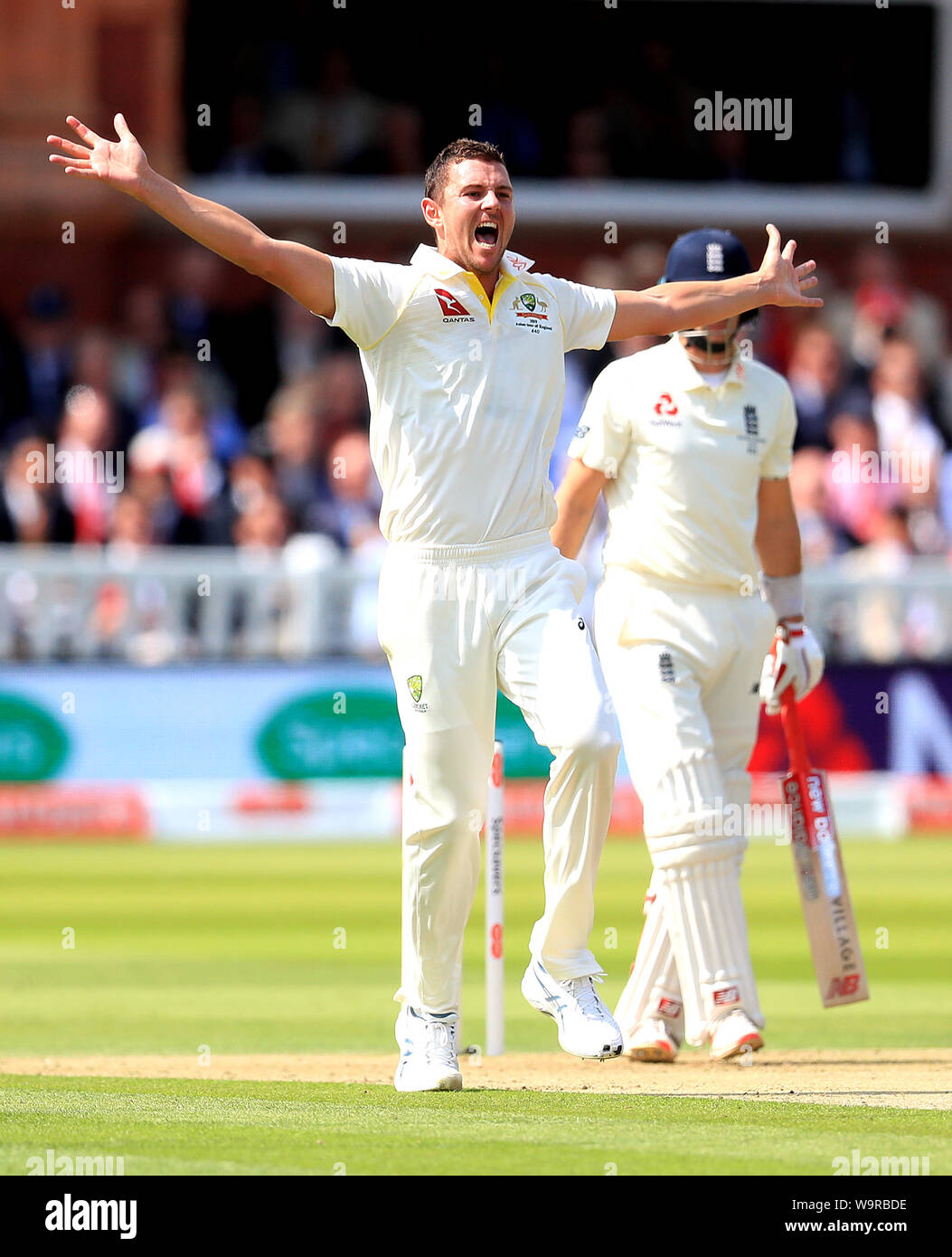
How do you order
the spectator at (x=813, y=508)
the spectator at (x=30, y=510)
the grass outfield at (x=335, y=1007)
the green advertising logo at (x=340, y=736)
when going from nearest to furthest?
1. the grass outfield at (x=335, y=1007)
2. the green advertising logo at (x=340, y=736)
3. the spectator at (x=30, y=510)
4. the spectator at (x=813, y=508)

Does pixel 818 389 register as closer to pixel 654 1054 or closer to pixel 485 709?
pixel 654 1054

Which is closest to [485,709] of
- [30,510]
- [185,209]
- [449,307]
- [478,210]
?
[449,307]

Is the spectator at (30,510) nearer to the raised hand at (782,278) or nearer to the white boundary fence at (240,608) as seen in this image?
the white boundary fence at (240,608)

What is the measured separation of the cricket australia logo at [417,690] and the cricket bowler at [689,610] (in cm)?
113

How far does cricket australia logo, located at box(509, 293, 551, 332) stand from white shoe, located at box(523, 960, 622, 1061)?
1843 mm

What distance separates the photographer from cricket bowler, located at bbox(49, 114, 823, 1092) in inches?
254

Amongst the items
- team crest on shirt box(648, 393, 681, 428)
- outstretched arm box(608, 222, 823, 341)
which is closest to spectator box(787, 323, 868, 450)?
team crest on shirt box(648, 393, 681, 428)

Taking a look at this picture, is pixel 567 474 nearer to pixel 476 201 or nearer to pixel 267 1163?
pixel 476 201

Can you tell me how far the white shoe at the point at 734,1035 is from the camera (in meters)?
7.29

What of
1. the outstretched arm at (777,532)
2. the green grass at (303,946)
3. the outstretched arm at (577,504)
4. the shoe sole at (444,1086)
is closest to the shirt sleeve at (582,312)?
the outstretched arm at (577,504)

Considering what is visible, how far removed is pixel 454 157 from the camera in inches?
257
